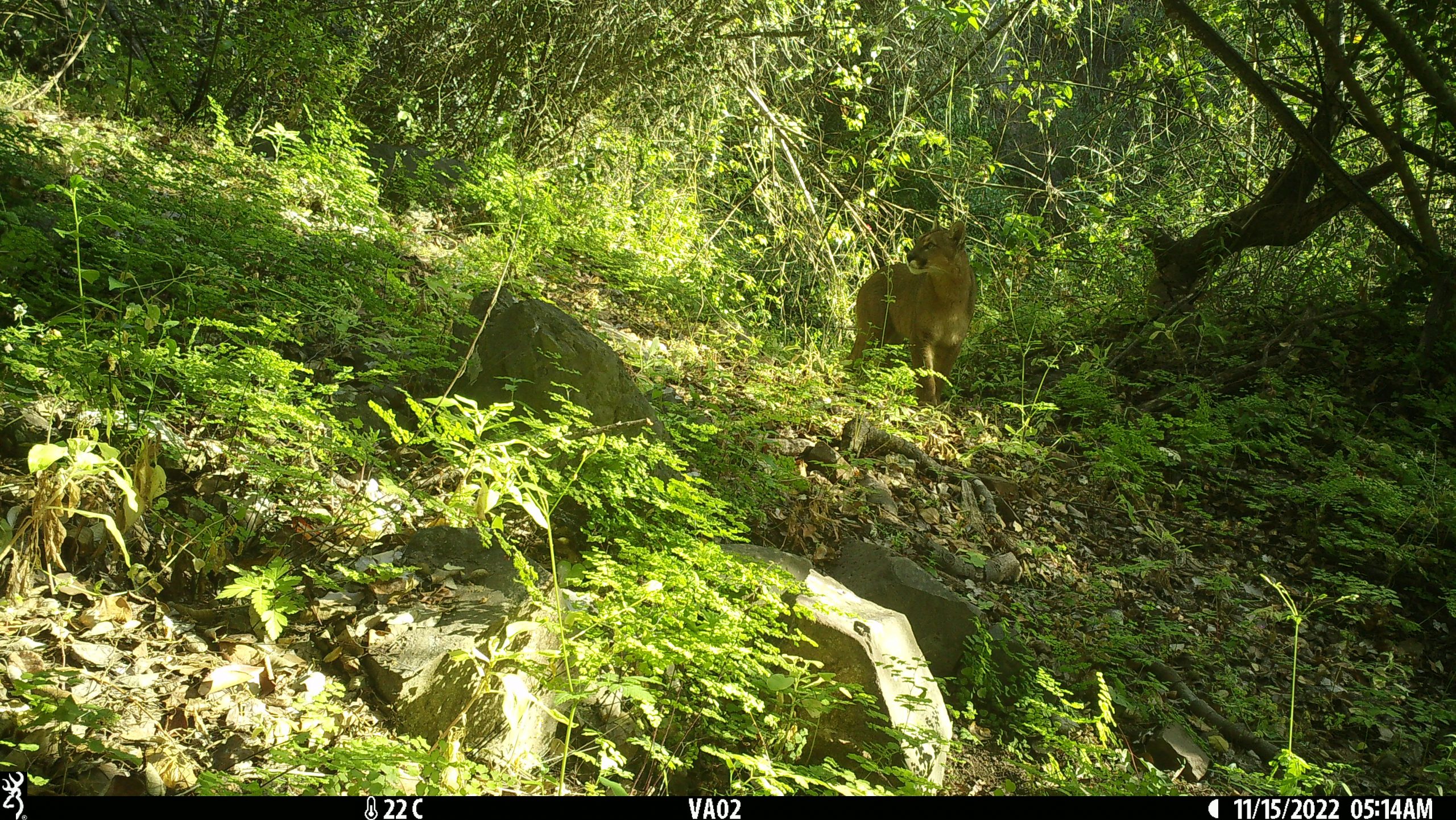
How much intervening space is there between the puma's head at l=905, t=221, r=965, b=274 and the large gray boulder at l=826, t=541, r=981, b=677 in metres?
3.12

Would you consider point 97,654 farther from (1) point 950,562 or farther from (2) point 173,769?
(1) point 950,562

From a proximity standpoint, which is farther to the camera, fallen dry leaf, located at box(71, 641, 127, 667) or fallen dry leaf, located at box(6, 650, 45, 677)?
fallen dry leaf, located at box(71, 641, 127, 667)

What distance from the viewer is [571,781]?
246 cm

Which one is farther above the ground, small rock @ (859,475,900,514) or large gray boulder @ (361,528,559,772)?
small rock @ (859,475,900,514)

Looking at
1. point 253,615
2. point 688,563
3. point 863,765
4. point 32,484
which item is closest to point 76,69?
point 32,484

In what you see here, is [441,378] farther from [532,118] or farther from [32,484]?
[532,118]

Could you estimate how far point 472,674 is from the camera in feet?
8.23

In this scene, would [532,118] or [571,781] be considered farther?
[532,118]

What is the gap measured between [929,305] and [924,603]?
3.31 m

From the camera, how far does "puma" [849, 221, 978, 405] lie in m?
6.48

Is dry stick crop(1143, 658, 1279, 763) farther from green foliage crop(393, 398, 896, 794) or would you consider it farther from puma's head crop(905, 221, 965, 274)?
puma's head crop(905, 221, 965, 274)

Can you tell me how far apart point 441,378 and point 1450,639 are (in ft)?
18.0
